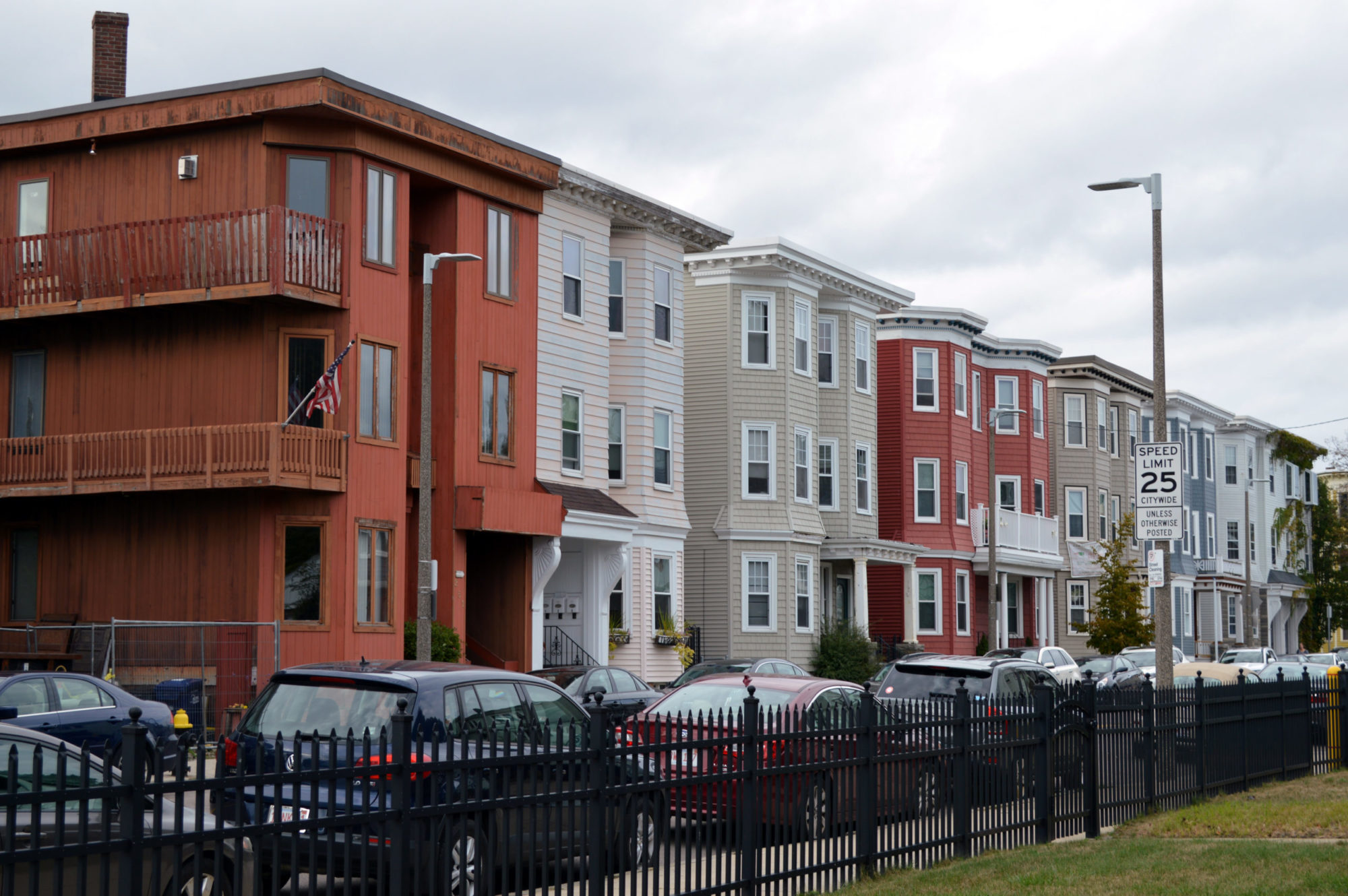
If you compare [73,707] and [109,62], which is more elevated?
[109,62]

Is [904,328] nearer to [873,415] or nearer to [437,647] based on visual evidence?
[873,415]

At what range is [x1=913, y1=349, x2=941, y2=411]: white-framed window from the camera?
164 feet

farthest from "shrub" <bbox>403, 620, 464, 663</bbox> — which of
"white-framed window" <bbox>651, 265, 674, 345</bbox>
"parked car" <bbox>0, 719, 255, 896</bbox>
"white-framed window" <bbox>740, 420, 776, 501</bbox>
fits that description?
"parked car" <bbox>0, 719, 255, 896</bbox>

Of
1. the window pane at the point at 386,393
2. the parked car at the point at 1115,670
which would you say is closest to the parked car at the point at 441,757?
the window pane at the point at 386,393

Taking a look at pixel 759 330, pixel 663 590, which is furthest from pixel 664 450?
pixel 759 330

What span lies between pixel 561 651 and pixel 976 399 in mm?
25018

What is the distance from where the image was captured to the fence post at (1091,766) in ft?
47.9

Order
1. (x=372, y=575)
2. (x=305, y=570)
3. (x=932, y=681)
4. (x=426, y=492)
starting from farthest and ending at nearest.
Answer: (x=372, y=575) → (x=305, y=570) → (x=426, y=492) → (x=932, y=681)

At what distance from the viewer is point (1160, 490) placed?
1959 centimetres

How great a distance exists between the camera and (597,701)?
388 inches

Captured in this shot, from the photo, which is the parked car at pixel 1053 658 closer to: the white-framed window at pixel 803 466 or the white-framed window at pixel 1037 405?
the white-framed window at pixel 803 466

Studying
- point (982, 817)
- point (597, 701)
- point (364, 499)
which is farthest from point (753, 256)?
point (597, 701)

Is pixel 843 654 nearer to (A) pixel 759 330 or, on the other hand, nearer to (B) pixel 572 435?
(A) pixel 759 330

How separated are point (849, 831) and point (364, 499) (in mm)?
18019
